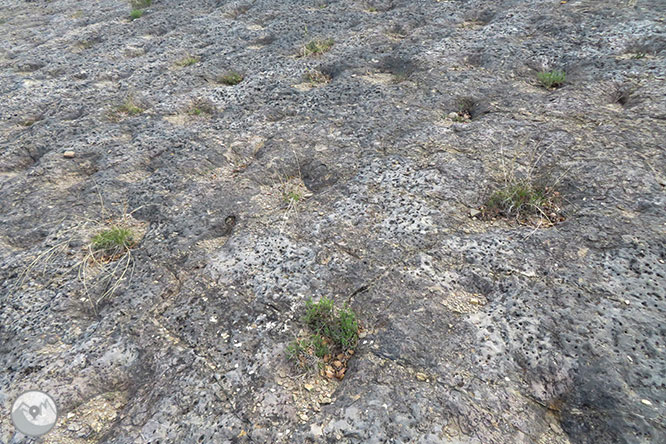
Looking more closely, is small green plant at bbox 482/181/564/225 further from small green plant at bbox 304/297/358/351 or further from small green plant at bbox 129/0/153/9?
small green plant at bbox 129/0/153/9

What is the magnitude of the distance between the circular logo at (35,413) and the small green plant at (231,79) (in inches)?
185

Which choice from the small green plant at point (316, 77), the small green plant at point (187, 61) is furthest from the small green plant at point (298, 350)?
the small green plant at point (187, 61)

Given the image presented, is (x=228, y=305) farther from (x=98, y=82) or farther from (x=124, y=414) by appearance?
(x=98, y=82)

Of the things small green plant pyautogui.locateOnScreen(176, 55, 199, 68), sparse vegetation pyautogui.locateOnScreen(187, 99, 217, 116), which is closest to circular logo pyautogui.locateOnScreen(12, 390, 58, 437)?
sparse vegetation pyautogui.locateOnScreen(187, 99, 217, 116)

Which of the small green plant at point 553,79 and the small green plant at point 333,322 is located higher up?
the small green plant at point 553,79

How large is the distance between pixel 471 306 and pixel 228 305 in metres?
1.77

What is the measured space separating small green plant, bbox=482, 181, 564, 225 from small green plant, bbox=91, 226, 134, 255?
3.19 meters

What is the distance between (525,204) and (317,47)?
422cm

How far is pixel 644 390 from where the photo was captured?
92.4 inches

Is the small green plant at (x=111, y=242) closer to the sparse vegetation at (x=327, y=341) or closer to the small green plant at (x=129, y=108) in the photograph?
the sparse vegetation at (x=327, y=341)

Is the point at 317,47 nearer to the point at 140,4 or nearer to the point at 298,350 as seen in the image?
the point at 298,350

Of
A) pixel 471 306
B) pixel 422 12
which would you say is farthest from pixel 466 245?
pixel 422 12

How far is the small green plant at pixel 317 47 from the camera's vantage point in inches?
251

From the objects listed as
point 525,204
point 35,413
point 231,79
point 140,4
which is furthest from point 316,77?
point 140,4
